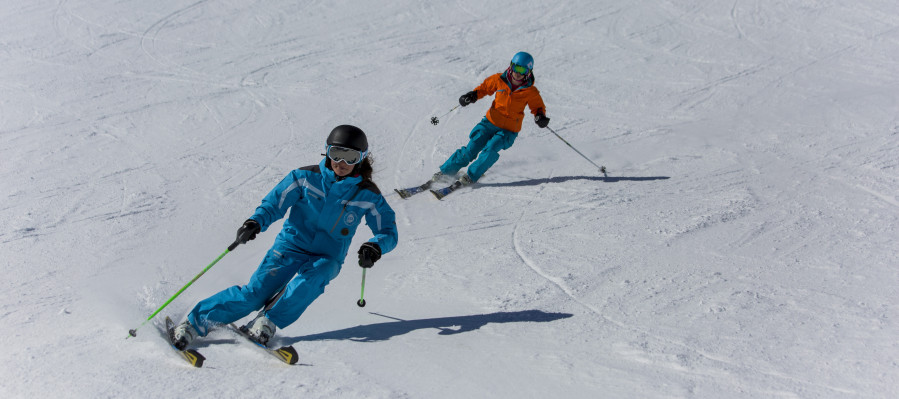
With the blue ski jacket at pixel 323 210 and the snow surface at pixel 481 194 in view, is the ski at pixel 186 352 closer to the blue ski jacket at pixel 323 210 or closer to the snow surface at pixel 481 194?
the snow surface at pixel 481 194

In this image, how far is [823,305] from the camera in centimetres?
481

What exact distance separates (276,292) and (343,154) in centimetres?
96

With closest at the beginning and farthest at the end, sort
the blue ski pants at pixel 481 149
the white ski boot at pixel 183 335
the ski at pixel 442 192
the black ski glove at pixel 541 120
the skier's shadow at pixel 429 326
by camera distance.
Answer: the white ski boot at pixel 183 335, the skier's shadow at pixel 429 326, the ski at pixel 442 192, the black ski glove at pixel 541 120, the blue ski pants at pixel 481 149

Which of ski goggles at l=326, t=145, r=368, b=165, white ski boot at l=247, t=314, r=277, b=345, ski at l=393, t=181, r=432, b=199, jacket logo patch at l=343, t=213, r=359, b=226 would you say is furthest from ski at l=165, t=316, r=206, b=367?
ski at l=393, t=181, r=432, b=199

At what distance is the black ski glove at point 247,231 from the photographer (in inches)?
164

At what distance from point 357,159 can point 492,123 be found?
11.9ft

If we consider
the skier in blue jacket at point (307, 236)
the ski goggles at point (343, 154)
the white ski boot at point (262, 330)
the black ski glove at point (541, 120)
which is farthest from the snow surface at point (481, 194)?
the ski goggles at point (343, 154)

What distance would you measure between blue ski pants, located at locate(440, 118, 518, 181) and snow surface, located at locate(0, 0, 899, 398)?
0.24 metres

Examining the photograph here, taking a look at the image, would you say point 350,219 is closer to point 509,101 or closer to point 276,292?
point 276,292

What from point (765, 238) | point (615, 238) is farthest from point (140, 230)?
point (765, 238)

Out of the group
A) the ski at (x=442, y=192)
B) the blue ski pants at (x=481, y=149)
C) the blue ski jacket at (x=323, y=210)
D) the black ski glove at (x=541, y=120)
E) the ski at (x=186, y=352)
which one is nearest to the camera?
the ski at (x=186, y=352)

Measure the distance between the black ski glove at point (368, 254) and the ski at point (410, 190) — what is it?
3.06 metres

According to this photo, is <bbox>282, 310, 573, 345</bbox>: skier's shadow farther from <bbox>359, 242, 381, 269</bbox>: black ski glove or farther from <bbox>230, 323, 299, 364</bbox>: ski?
<bbox>359, 242, 381, 269</bbox>: black ski glove

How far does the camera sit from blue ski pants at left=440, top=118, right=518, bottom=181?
25.1ft
